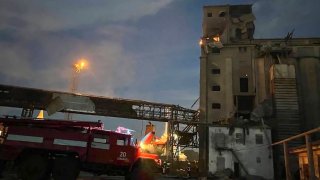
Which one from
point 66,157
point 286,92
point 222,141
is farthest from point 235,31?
point 66,157

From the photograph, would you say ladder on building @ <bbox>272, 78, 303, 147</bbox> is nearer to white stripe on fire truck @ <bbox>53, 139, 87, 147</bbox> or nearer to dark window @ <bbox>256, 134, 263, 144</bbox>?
dark window @ <bbox>256, 134, 263, 144</bbox>

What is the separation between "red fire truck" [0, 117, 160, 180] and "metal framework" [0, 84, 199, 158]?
24.3m

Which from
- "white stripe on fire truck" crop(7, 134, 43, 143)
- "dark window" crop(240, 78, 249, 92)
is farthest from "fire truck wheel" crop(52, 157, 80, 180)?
"dark window" crop(240, 78, 249, 92)

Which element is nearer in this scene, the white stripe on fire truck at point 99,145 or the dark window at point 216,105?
the white stripe on fire truck at point 99,145

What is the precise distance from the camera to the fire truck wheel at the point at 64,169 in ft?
53.0

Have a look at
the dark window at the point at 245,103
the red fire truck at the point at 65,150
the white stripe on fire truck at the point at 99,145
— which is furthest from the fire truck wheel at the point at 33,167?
the dark window at the point at 245,103

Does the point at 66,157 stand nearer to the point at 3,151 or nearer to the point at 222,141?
the point at 3,151

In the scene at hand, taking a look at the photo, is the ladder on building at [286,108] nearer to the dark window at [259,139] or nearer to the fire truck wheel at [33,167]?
the dark window at [259,139]

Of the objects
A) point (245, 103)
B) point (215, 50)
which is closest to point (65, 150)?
point (245, 103)

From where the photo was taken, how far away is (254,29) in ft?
184

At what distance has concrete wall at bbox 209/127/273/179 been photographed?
37.4 metres

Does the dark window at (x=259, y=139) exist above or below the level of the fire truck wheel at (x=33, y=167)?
above

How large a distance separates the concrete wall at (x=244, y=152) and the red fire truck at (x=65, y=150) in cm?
2275

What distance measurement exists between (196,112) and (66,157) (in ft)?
103
